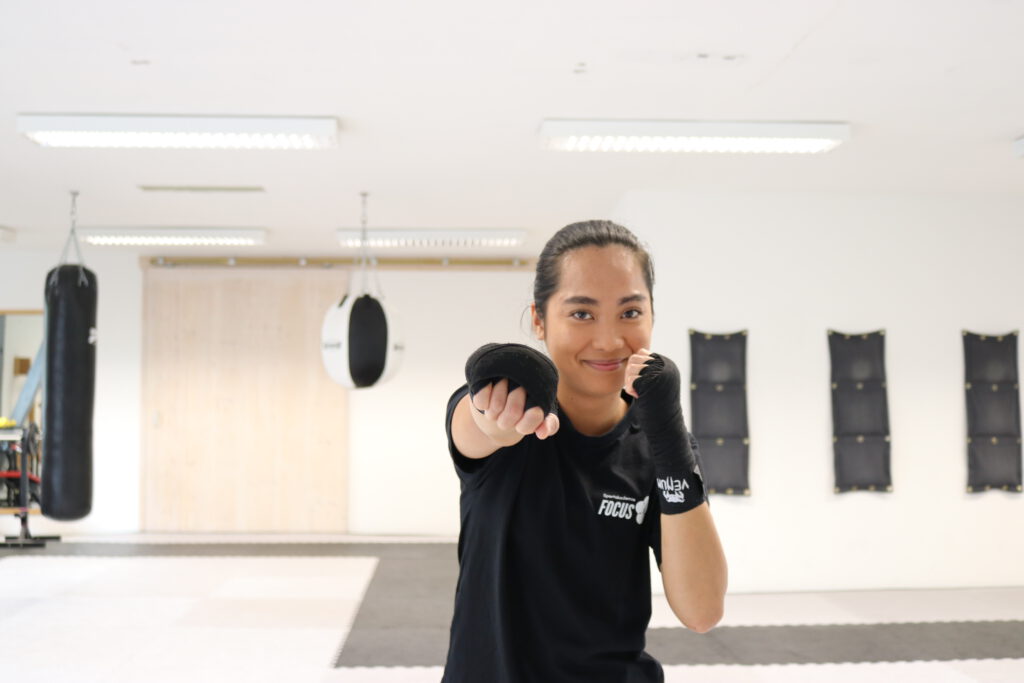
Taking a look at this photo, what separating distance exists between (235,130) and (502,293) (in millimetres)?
4425

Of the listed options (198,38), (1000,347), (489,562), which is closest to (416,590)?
Result: (198,38)

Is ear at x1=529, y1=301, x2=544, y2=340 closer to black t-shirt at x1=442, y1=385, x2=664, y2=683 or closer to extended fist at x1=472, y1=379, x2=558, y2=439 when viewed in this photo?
black t-shirt at x1=442, y1=385, x2=664, y2=683

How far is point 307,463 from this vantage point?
782 cm

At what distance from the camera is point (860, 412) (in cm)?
538

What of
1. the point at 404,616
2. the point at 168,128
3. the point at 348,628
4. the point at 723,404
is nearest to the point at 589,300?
the point at 168,128

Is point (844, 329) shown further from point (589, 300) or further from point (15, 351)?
point (15, 351)

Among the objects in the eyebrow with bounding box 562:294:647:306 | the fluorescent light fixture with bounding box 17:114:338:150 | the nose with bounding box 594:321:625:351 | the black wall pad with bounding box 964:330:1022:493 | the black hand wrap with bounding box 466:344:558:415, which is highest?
the fluorescent light fixture with bounding box 17:114:338:150

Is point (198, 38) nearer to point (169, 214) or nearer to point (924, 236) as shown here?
point (169, 214)

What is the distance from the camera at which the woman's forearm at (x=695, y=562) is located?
107 cm

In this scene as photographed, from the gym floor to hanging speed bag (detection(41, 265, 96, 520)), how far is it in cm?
71

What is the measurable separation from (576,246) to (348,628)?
13.2ft

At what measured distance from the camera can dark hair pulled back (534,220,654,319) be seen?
109 cm

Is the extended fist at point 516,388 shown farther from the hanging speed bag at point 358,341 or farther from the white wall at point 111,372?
the white wall at point 111,372

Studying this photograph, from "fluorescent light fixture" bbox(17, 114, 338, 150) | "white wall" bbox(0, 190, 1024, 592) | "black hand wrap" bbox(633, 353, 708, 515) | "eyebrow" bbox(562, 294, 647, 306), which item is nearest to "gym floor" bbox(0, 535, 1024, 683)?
"white wall" bbox(0, 190, 1024, 592)
